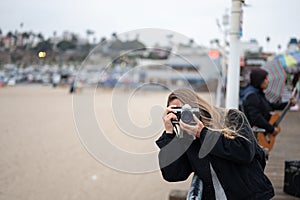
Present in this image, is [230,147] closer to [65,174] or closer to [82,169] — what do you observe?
[65,174]

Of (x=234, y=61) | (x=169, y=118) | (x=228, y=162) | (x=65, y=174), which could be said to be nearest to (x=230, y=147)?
(x=228, y=162)

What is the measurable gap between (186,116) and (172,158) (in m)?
0.28

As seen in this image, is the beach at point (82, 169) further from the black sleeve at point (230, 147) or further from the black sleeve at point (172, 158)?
the black sleeve at point (230, 147)

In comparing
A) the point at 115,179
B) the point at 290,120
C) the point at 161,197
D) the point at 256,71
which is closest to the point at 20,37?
the point at 115,179

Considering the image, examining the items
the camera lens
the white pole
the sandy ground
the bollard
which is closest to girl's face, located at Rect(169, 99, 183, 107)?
the camera lens

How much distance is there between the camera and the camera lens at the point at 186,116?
186cm

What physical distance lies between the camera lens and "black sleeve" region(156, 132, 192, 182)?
13cm

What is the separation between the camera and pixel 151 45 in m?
2.50

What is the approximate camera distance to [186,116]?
6.12ft

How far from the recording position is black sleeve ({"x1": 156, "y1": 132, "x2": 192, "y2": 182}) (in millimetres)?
1979

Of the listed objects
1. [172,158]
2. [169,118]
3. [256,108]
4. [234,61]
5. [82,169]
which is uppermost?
[234,61]

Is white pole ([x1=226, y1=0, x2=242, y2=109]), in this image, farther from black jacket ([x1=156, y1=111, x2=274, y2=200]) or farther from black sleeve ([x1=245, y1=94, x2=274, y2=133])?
black jacket ([x1=156, y1=111, x2=274, y2=200])

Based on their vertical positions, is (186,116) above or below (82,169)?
above

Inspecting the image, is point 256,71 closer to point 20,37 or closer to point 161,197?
point 161,197
